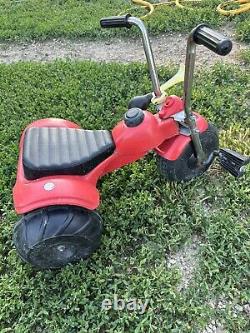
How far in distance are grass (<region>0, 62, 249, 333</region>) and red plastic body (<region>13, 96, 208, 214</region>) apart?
1.24 feet

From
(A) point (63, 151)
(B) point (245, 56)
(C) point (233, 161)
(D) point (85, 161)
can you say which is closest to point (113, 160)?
(D) point (85, 161)

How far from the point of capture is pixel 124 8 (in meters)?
5.40

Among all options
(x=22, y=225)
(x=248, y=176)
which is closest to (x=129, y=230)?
(x=22, y=225)

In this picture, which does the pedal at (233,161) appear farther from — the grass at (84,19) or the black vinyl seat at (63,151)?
the grass at (84,19)

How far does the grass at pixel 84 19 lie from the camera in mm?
4941

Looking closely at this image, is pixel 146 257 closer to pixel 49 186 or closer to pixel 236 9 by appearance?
pixel 49 186

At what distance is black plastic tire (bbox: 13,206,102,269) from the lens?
2271 mm

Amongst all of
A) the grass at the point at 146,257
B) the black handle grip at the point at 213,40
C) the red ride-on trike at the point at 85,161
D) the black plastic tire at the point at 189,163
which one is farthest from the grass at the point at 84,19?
the black handle grip at the point at 213,40

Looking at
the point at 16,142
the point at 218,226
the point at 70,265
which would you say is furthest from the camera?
the point at 16,142

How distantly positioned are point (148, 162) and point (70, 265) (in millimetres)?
1002

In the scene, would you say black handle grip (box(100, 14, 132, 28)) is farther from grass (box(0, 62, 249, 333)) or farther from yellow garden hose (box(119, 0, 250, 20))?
yellow garden hose (box(119, 0, 250, 20))

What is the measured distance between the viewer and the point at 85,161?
2408 millimetres

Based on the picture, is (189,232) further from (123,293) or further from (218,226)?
(123,293)

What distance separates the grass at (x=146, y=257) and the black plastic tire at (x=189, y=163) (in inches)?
3.8
